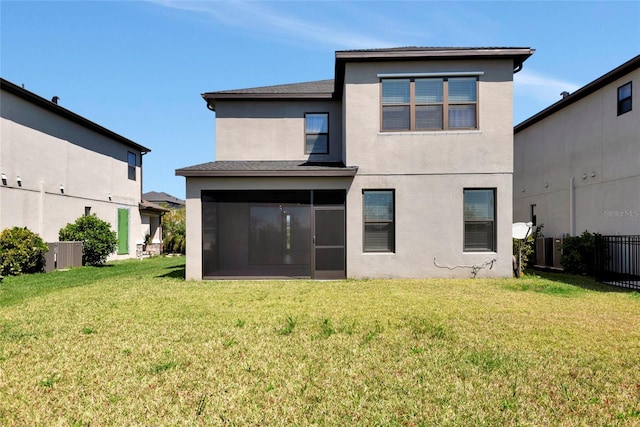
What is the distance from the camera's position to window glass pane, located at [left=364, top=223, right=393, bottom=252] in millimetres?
11102

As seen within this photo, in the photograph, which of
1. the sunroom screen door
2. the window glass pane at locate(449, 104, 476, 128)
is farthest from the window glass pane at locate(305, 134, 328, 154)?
the window glass pane at locate(449, 104, 476, 128)

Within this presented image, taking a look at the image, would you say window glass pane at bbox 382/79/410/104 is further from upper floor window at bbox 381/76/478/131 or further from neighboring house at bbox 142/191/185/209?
neighboring house at bbox 142/191/185/209

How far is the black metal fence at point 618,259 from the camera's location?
11.0 m

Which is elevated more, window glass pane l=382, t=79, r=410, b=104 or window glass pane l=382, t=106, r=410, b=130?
window glass pane l=382, t=79, r=410, b=104

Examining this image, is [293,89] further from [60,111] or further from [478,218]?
[60,111]

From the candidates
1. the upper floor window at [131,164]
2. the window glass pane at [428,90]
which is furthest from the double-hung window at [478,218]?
the upper floor window at [131,164]

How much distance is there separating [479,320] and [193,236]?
26.4 feet

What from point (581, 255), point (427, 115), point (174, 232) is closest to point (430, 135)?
point (427, 115)

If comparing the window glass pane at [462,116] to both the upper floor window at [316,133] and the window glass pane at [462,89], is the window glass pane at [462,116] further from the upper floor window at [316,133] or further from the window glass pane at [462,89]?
the upper floor window at [316,133]

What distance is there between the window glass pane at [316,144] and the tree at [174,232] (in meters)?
13.4

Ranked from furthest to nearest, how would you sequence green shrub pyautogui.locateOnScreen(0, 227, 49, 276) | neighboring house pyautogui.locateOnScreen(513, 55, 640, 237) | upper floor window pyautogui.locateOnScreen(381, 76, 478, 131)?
green shrub pyautogui.locateOnScreen(0, 227, 49, 276)
neighboring house pyautogui.locateOnScreen(513, 55, 640, 237)
upper floor window pyautogui.locateOnScreen(381, 76, 478, 131)

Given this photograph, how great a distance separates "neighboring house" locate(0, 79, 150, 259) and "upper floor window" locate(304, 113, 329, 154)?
10.9 metres

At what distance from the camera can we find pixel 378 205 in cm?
1117

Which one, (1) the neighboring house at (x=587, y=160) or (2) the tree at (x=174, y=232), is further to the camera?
(2) the tree at (x=174, y=232)
